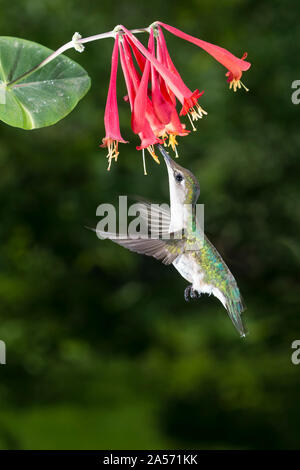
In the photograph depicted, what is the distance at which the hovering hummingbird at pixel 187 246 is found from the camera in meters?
1.01

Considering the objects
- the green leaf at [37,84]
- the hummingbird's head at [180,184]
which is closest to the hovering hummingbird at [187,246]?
the hummingbird's head at [180,184]

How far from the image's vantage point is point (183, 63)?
2693 mm

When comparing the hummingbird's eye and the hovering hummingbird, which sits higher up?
the hummingbird's eye

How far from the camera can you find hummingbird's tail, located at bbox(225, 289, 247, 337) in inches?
45.2

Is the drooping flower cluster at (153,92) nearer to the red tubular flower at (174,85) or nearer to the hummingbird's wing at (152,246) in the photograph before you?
the red tubular flower at (174,85)

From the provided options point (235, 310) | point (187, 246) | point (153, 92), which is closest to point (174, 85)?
point (153, 92)

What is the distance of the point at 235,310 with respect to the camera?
1.18 metres

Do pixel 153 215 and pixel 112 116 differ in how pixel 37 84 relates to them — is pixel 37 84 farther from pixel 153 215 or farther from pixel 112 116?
pixel 153 215

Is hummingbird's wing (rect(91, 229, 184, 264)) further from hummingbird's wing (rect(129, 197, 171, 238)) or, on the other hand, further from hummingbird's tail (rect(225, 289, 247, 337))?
hummingbird's tail (rect(225, 289, 247, 337))

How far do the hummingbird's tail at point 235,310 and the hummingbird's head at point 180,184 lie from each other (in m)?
0.22

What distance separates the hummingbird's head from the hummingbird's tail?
0.73ft

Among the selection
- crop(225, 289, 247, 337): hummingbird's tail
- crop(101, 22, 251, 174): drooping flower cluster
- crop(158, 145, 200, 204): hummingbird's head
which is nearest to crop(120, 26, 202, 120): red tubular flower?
crop(101, 22, 251, 174): drooping flower cluster

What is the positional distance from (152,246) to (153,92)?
0.24 m

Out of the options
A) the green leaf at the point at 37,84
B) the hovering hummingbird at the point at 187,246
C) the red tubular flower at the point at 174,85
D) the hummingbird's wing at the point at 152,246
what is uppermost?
the green leaf at the point at 37,84
